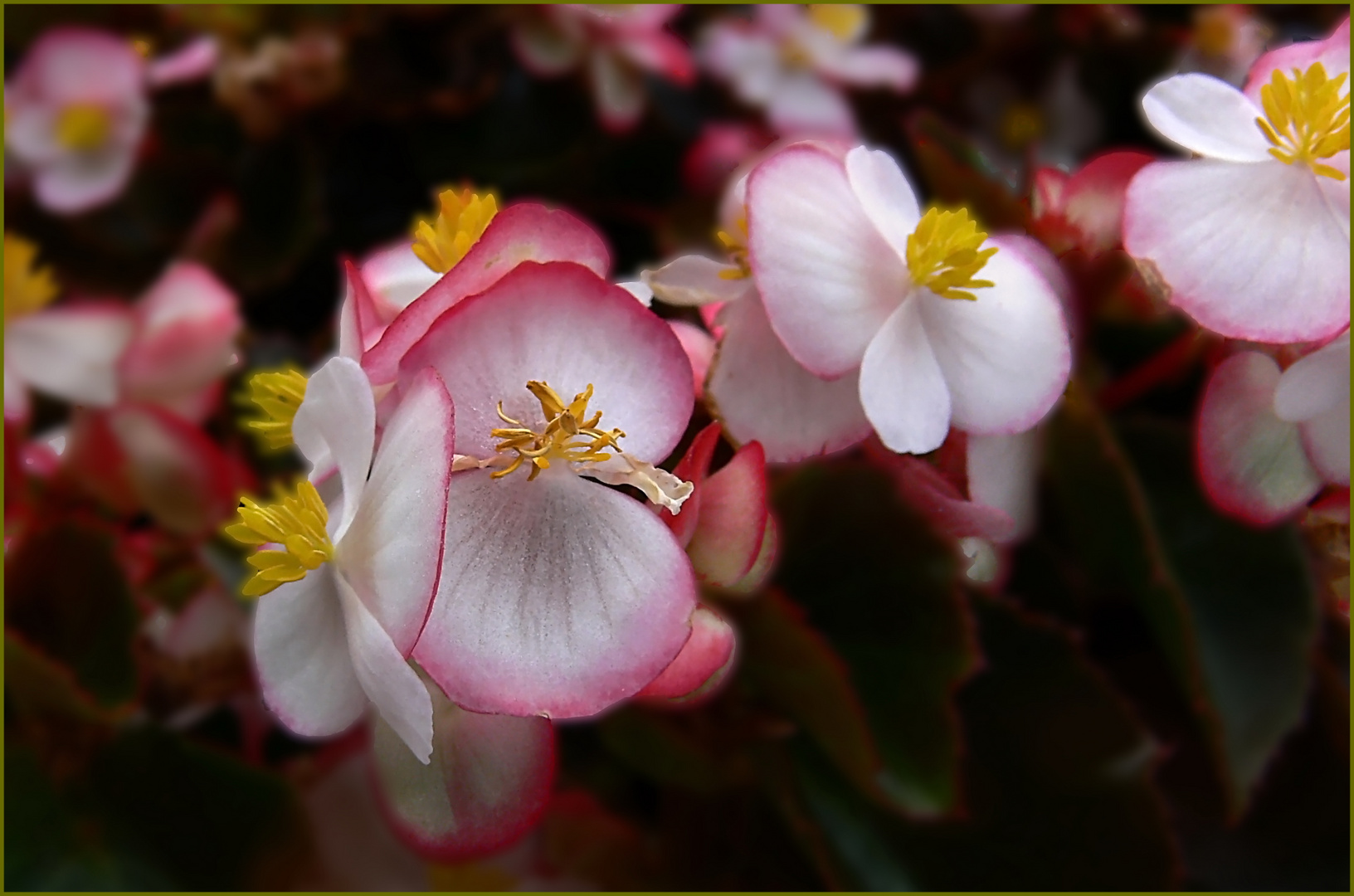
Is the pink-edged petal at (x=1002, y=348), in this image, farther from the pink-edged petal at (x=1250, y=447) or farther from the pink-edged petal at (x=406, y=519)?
the pink-edged petal at (x=406, y=519)

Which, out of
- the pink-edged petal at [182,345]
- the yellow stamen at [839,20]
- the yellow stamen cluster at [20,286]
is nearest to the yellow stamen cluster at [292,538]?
the pink-edged petal at [182,345]

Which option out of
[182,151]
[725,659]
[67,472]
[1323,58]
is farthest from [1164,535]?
[182,151]

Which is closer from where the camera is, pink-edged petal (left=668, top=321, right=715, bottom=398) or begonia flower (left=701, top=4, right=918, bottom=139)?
pink-edged petal (left=668, top=321, right=715, bottom=398)

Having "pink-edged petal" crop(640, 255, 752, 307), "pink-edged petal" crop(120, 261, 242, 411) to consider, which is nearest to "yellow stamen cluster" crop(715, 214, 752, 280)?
"pink-edged petal" crop(640, 255, 752, 307)

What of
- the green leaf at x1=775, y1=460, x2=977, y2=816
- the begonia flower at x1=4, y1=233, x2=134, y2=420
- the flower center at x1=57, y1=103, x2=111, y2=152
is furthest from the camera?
the flower center at x1=57, y1=103, x2=111, y2=152

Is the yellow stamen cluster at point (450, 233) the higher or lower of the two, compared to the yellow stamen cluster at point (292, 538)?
higher

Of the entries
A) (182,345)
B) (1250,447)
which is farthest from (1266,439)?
(182,345)

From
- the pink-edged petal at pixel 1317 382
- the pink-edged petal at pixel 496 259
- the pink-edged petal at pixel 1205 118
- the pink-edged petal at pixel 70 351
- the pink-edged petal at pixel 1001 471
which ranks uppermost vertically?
the pink-edged petal at pixel 1205 118

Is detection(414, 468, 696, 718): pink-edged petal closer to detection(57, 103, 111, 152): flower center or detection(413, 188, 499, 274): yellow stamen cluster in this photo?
detection(413, 188, 499, 274): yellow stamen cluster
